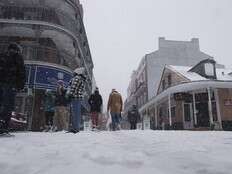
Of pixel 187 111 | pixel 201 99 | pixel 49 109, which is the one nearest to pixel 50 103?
pixel 49 109

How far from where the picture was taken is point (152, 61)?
35875mm

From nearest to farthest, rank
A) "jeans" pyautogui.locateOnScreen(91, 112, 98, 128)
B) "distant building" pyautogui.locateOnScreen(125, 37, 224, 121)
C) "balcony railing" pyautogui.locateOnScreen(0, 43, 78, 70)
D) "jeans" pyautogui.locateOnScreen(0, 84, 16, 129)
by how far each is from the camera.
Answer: "jeans" pyautogui.locateOnScreen(0, 84, 16, 129) < "jeans" pyautogui.locateOnScreen(91, 112, 98, 128) < "balcony railing" pyautogui.locateOnScreen(0, 43, 78, 70) < "distant building" pyautogui.locateOnScreen(125, 37, 224, 121)

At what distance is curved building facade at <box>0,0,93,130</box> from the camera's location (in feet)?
59.9

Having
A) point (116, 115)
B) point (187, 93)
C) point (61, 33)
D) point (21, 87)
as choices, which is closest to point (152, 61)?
point (187, 93)

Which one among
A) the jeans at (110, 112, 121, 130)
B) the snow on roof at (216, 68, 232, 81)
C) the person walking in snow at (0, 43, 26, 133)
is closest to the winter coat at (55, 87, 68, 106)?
the jeans at (110, 112, 121, 130)

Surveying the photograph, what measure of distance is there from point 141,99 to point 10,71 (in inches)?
1397

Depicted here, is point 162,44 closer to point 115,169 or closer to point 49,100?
point 49,100

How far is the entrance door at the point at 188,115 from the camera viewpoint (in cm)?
2211

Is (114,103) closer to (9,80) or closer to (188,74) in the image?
(9,80)

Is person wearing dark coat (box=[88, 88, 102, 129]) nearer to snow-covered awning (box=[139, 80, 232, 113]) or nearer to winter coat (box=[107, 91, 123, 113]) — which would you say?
winter coat (box=[107, 91, 123, 113])

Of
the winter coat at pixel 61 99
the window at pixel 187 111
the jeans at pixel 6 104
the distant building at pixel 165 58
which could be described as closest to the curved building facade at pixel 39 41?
the winter coat at pixel 61 99

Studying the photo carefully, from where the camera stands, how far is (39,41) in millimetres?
19953

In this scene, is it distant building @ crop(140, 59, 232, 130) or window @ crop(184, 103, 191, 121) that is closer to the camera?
distant building @ crop(140, 59, 232, 130)

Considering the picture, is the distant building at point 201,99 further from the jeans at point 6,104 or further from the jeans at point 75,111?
the jeans at point 6,104
